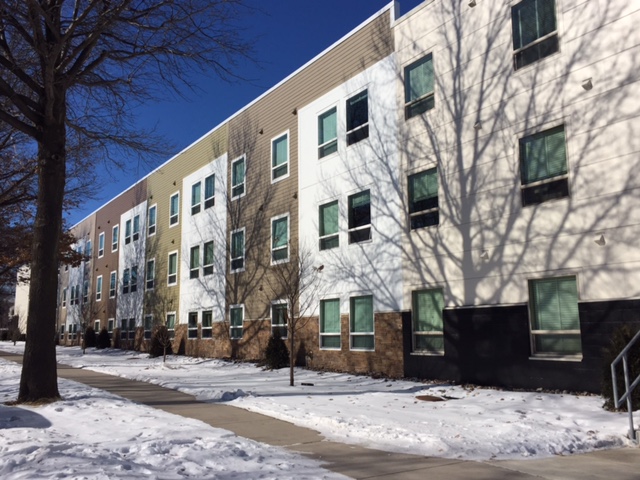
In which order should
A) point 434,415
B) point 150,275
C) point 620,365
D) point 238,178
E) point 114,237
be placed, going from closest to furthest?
point 620,365
point 434,415
point 238,178
point 150,275
point 114,237

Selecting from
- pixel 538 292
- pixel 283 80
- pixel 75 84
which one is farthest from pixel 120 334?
pixel 538 292

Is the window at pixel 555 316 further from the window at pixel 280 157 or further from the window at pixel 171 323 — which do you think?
the window at pixel 171 323

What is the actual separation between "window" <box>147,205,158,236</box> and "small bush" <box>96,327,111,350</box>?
8.83m

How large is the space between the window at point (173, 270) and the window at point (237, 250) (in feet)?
22.0

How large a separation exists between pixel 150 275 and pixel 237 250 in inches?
439

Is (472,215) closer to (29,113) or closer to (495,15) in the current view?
(495,15)

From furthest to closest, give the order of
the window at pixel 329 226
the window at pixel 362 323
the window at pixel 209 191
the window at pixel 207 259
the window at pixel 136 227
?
the window at pixel 136 227 < the window at pixel 209 191 < the window at pixel 207 259 < the window at pixel 329 226 < the window at pixel 362 323

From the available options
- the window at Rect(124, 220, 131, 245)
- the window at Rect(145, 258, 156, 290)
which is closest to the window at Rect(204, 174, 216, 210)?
the window at Rect(145, 258, 156, 290)

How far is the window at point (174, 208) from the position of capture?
99.5ft

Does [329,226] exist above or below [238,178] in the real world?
below

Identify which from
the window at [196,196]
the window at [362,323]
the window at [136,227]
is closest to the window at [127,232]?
the window at [136,227]

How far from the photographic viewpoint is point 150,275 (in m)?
33.2

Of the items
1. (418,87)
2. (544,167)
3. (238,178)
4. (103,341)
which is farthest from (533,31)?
(103,341)

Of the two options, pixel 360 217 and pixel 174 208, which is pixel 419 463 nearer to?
pixel 360 217
